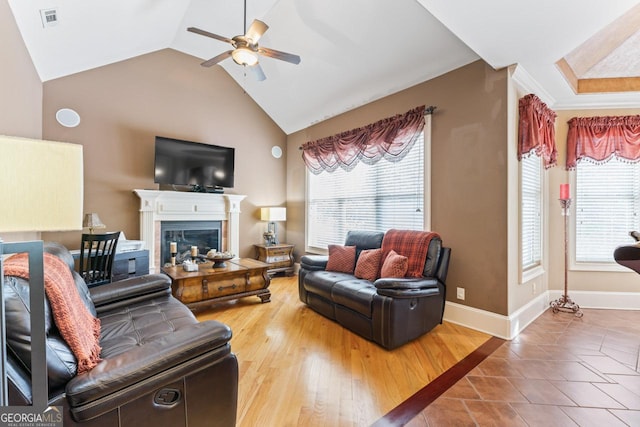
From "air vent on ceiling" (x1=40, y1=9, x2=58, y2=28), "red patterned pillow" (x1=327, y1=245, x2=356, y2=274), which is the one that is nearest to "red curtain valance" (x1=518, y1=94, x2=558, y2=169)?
"red patterned pillow" (x1=327, y1=245, x2=356, y2=274)

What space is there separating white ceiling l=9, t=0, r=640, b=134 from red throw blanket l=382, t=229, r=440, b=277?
1783 mm

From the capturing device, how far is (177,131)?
4469mm

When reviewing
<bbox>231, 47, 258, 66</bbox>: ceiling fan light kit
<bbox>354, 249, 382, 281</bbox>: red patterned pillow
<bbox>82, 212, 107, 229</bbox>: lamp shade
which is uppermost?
<bbox>231, 47, 258, 66</bbox>: ceiling fan light kit

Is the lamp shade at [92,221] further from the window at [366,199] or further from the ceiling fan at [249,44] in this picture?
the window at [366,199]

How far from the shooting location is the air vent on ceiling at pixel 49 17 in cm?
253

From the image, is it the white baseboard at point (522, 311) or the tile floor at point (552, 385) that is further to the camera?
the white baseboard at point (522, 311)

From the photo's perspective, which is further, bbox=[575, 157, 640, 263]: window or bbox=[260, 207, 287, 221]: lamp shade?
bbox=[260, 207, 287, 221]: lamp shade

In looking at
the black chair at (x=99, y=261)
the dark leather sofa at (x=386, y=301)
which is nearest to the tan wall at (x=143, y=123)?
the black chair at (x=99, y=261)

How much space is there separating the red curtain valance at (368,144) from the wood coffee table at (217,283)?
1958mm

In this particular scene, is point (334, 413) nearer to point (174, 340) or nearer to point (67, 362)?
point (174, 340)

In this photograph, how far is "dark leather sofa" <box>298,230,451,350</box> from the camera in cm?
242

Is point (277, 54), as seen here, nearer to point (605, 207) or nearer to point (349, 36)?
point (349, 36)

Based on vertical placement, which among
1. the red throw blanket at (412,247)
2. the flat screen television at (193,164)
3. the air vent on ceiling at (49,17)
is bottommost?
the red throw blanket at (412,247)

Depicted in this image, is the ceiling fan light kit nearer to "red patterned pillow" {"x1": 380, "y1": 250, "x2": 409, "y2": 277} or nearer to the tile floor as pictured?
"red patterned pillow" {"x1": 380, "y1": 250, "x2": 409, "y2": 277}
